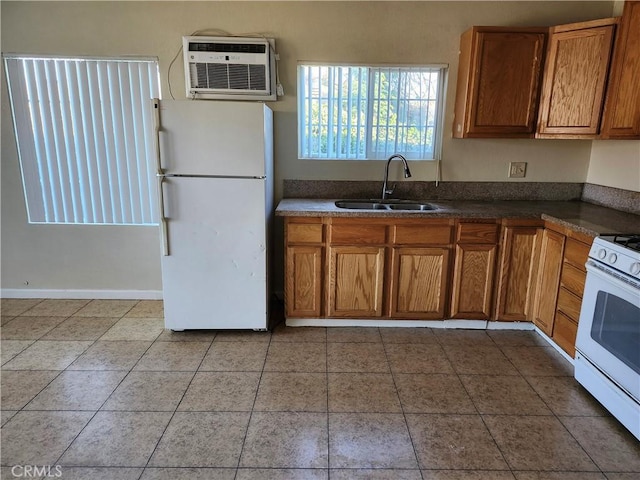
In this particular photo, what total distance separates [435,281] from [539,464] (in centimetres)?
130

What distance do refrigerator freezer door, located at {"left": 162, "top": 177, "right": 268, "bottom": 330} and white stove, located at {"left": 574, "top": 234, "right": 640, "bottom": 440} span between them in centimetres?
188

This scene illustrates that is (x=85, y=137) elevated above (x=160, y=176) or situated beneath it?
elevated above

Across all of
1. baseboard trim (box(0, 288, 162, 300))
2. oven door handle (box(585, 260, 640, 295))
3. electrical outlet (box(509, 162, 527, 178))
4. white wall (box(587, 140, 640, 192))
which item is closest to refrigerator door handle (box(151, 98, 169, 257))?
baseboard trim (box(0, 288, 162, 300))

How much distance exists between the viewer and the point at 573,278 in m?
2.35

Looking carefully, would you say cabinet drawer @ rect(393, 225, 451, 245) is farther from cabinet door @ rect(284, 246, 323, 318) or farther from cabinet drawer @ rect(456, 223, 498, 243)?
cabinet door @ rect(284, 246, 323, 318)

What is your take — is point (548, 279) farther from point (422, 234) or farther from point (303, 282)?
point (303, 282)

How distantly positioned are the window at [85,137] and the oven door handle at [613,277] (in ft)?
9.86

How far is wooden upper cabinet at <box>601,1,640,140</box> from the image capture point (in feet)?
7.62

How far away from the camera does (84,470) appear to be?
165cm

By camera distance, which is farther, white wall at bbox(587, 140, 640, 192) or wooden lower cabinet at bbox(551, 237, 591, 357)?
white wall at bbox(587, 140, 640, 192)

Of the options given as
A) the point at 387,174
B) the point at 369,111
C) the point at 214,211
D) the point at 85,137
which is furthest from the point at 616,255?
the point at 85,137

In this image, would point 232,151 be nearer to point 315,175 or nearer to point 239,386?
point 315,175

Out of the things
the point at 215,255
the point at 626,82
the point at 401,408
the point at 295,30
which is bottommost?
the point at 401,408

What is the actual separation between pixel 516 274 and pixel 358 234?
113 centimetres
